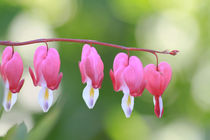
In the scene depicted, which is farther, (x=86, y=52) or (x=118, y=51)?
(x=118, y=51)

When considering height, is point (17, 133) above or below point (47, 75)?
below

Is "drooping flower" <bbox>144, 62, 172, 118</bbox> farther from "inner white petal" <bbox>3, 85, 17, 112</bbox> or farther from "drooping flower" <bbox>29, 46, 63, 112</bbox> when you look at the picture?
"inner white petal" <bbox>3, 85, 17, 112</bbox>

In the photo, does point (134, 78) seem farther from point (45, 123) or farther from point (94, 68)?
point (45, 123)

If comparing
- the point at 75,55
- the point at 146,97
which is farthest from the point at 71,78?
the point at 146,97

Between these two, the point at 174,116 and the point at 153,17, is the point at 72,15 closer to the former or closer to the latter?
the point at 153,17

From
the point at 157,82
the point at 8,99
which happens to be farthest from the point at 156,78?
the point at 8,99

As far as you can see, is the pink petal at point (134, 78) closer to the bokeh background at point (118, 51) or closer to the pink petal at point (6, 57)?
the pink petal at point (6, 57)

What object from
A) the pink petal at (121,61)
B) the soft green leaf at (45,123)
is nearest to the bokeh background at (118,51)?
the soft green leaf at (45,123)
